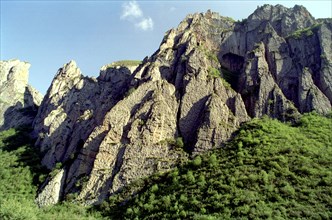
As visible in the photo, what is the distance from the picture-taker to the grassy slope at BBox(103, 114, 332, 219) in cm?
5169

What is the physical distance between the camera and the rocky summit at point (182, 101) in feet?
229

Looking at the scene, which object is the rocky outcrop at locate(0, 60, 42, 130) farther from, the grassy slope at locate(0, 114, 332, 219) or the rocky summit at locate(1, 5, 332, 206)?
the grassy slope at locate(0, 114, 332, 219)

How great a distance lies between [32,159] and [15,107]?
5372 cm

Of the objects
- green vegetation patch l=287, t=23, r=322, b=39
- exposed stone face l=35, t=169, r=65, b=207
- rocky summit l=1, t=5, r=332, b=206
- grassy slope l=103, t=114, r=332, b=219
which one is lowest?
exposed stone face l=35, t=169, r=65, b=207

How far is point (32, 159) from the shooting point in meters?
88.2

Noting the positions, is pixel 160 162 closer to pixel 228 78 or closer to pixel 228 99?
pixel 228 99

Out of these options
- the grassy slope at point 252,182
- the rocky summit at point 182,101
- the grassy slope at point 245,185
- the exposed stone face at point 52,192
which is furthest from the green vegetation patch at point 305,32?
the exposed stone face at point 52,192

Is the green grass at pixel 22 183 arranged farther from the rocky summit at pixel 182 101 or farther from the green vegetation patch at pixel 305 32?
the green vegetation patch at pixel 305 32

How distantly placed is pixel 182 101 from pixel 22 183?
133 ft

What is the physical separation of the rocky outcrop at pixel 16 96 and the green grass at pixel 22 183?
49.9 feet

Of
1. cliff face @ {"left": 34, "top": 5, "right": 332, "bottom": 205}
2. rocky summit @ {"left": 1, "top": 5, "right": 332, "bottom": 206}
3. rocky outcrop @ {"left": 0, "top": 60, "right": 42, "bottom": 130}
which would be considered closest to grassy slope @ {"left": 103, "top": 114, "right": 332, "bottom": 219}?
rocky summit @ {"left": 1, "top": 5, "right": 332, "bottom": 206}

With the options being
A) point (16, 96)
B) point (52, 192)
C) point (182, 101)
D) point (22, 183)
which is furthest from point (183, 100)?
point (16, 96)

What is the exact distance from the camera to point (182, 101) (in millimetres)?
78438

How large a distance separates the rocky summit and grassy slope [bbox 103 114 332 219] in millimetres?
5264
